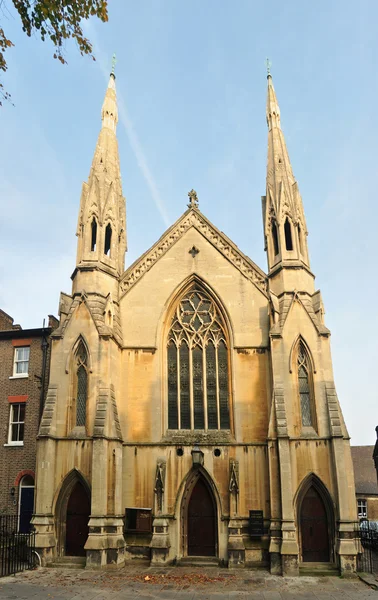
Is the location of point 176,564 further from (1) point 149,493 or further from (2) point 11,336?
(2) point 11,336

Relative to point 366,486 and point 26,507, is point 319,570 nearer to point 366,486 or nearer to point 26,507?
point 26,507

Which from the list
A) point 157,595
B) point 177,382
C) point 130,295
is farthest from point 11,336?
point 157,595

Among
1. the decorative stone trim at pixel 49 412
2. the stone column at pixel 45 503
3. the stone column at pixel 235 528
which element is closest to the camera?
the stone column at pixel 45 503

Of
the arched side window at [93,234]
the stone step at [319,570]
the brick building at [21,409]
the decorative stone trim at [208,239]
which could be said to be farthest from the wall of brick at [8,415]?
the stone step at [319,570]

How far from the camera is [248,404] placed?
19219 millimetres

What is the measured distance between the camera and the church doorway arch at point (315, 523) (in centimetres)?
1695

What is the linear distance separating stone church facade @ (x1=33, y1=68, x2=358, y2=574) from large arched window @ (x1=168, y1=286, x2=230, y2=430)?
44 millimetres

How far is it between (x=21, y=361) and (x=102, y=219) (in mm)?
7489

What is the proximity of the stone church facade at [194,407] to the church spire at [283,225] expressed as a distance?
0.23ft

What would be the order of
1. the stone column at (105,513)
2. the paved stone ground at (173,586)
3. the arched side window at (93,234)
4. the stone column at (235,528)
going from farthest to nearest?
the arched side window at (93,234) < the stone column at (235,528) < the stone column at (105,513) < the paved stone ground at (173,586)

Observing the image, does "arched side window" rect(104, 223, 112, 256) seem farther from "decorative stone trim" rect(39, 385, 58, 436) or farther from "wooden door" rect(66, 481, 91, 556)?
"wooden door" rect(66, 481, 91, 556)

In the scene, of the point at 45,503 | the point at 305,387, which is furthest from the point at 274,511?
the point at 45,503

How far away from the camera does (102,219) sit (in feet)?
71.2

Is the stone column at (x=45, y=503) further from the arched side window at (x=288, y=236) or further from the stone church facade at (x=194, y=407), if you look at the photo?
the arched side window at (x=288, y=236)
